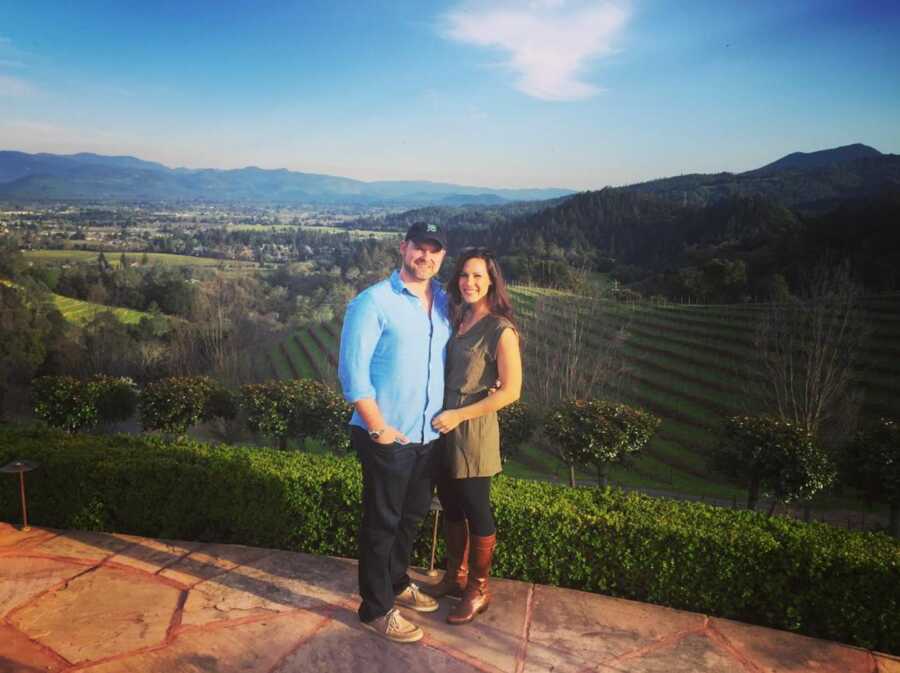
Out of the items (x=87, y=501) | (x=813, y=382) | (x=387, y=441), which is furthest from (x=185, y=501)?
(x=813, y=382)

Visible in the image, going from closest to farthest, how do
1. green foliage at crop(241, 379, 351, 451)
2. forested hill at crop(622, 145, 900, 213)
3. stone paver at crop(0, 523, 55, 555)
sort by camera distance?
stone paver at crop(0, 523, 55, 555), green foliage at crop(241, 379, 351, 451), forested hill at crop(622, 145, 900, 213)

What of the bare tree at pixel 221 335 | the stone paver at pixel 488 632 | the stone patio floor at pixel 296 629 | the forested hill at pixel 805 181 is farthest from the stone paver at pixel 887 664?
the forested hill at pixel 805 181

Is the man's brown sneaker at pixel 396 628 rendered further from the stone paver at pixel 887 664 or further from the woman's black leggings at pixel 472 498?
the stone paver at pixel 887 664

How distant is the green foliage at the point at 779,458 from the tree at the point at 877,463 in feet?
3.14

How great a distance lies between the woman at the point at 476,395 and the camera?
2.93 meters

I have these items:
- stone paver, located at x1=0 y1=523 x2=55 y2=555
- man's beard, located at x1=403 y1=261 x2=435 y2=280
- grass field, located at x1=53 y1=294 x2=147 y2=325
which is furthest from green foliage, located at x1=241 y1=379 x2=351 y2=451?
grass field, located at x1=53 y1=294 x2=147 y2=325

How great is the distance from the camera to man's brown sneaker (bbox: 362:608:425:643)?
9.48ft

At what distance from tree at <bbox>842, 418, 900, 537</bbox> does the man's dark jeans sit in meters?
8.97

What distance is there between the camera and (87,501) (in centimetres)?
413

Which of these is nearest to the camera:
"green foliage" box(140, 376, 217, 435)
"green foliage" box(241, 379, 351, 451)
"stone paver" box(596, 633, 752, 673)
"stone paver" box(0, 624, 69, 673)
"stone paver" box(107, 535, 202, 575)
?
"stone paver" box(0, 624, 69, 673)

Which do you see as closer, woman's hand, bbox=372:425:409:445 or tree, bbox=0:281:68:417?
woman's hand, bbox=372:425:409:445

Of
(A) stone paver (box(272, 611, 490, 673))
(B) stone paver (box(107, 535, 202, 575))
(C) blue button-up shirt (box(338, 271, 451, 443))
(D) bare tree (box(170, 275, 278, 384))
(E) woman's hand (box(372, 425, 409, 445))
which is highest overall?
(C) blue button-up shirt (box(338, 271, 451, 443))

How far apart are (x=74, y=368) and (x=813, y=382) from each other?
3869 cm

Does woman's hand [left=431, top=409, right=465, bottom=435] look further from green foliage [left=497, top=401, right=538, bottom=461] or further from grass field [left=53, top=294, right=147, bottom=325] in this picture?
grass field [left=53, top=294, right=147, bottom=325]
